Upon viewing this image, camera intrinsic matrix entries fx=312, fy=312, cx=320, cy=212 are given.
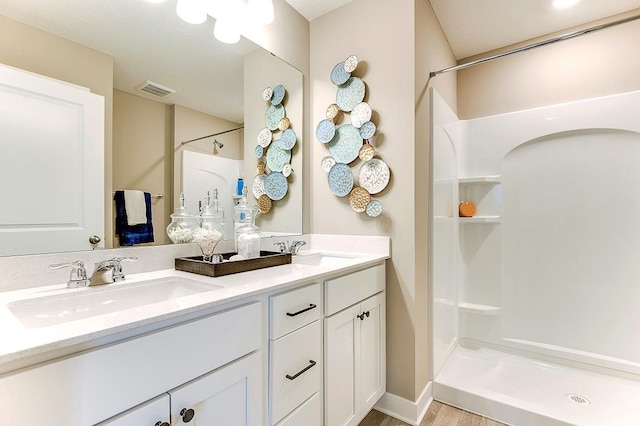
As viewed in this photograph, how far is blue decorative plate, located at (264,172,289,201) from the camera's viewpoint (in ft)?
6.49

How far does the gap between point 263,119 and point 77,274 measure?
1265mm

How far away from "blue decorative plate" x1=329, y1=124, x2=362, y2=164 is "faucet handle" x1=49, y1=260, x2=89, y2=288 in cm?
142

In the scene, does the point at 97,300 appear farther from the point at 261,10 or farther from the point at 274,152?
the point at 261,10

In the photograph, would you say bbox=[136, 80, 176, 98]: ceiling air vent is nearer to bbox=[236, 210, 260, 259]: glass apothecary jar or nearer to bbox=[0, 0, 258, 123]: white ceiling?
bbox=[0, 0, 258, 123]: white ceiling

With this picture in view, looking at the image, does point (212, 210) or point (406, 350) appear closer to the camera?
point (212, 210)

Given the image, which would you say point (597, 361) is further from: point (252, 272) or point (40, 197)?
point (40, 197)

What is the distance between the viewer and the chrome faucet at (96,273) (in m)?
1.07

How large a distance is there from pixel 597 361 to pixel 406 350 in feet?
5.04

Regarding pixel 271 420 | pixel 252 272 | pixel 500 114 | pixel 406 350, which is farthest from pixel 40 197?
pixel 500 114

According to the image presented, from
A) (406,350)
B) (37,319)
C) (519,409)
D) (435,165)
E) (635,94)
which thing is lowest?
(519,409)

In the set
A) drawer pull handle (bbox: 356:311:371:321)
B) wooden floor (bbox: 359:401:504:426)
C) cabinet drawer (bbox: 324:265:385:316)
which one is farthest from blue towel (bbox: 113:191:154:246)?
wooden floor (bbox: 359:401:504:426)

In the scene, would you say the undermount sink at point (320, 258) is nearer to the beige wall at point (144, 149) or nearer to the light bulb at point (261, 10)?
the beige wall at point (144, 149)

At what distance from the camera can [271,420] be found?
41.7 inches

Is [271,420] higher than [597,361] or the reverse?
higher
